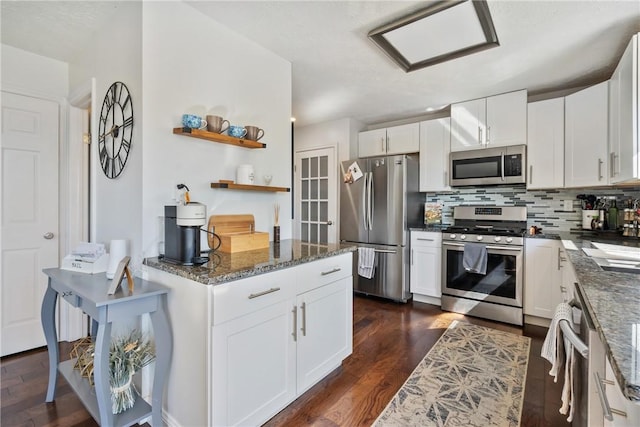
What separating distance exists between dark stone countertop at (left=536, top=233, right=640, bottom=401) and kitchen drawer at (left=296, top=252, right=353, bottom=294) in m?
1.25

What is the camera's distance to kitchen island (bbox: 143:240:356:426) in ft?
4.39

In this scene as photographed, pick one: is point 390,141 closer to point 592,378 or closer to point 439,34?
point 439,34

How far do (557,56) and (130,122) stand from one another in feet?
10.4

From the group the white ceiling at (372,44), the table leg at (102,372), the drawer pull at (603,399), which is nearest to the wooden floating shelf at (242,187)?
the table leg at (102,372)

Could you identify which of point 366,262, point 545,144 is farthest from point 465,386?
point 545,144

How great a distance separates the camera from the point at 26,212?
2420 millimetres

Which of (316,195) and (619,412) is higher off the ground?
(316,195)

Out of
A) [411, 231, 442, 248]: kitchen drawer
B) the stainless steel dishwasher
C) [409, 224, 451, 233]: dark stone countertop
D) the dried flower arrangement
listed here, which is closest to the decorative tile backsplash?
[409, 224, 451, 233]: dark stone countertop

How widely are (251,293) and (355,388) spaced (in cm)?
103

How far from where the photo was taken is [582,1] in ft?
5.78

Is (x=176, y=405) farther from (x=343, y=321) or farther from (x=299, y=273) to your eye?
(x=343, y=321)

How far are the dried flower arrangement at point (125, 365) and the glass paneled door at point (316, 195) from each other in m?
2.64

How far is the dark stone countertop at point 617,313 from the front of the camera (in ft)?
1.96

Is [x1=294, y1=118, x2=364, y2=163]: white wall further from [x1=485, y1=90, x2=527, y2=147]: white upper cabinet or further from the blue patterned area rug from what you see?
the blue patterned area rug
